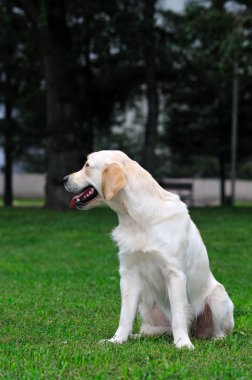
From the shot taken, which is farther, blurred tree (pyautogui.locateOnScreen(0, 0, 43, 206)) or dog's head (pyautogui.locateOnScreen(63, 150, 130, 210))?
blurred tree (pyautogui.locateOnScreen(0, 0, 43, 206))

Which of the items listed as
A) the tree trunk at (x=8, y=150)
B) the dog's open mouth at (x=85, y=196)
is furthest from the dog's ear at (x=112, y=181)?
the tree trunk at (x=8, y=150)

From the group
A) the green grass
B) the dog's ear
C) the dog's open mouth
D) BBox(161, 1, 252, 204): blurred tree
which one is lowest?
the green grass

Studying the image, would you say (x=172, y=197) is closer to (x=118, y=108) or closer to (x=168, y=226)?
(x=168, y=226)

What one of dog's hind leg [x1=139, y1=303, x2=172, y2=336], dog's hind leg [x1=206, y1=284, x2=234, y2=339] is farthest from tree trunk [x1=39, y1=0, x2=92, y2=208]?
dog's hind leg [x1=206, y1=284, x2=234, y2=339]

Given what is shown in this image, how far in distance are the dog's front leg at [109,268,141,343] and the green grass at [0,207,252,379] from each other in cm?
16

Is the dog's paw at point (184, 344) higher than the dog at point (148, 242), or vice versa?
the dog at point (148, 242)

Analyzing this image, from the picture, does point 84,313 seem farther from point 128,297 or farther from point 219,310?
point 219,310

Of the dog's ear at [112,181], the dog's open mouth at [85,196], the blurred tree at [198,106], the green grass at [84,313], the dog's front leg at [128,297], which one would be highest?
the blurred tree at [198,106]

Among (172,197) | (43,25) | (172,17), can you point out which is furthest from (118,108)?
(172,197)

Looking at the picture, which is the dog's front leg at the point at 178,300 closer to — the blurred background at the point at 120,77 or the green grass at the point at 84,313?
the green grass at the point at 84,313

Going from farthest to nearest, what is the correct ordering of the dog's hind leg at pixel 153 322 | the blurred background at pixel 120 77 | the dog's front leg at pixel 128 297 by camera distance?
1. the blurred background at pixel 120 77
2. the dog's hind leg at pixel 153 322
3. the dog's front leg at pixel 128 297

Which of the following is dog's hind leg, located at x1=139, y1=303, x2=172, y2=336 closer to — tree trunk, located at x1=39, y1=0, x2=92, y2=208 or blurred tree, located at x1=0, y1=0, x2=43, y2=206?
tree trunk, located at x1=39, y1=0, x2=92, y2=208

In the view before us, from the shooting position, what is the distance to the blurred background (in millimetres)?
20969

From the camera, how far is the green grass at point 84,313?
4.23 metres
